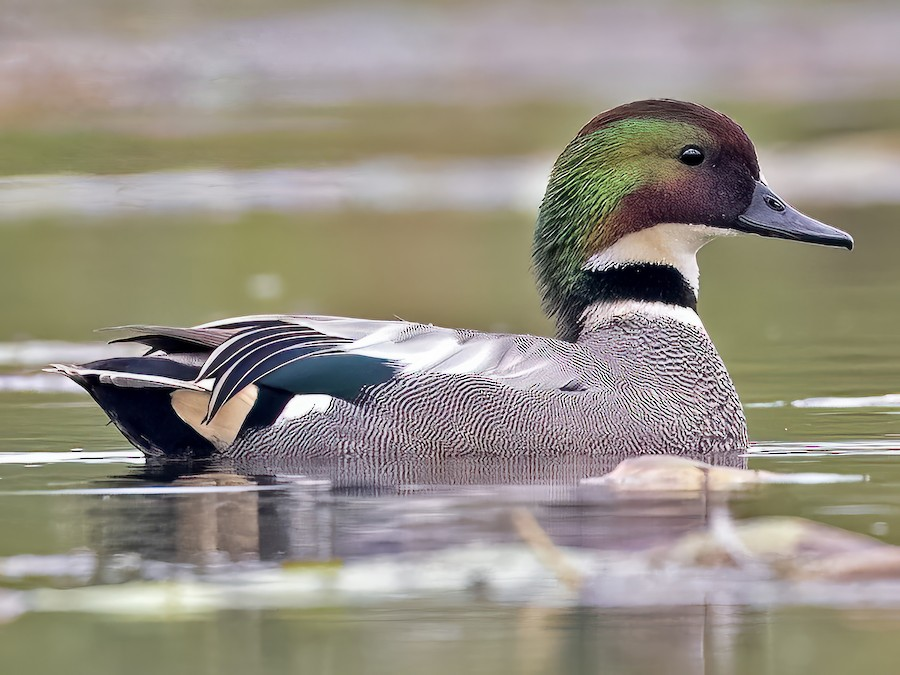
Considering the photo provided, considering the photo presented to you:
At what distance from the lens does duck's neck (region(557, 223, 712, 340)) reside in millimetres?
7922

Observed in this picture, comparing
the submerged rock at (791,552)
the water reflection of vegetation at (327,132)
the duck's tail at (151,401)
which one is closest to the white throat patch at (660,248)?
the duck's tail at (151,401)

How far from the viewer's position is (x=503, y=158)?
22.2 meters

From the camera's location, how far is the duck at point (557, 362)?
727cm

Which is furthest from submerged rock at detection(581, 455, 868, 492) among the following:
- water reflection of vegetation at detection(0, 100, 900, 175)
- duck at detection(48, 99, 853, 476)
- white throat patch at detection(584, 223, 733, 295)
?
water reflection of vegetation at detection(0, 100, 900, 175)

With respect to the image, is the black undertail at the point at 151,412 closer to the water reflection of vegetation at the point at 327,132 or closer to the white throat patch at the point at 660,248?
the white throat patch at the point at 660,248

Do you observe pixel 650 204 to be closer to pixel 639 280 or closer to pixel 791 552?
pixel 639 280

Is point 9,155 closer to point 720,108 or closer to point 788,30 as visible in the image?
point 720,108

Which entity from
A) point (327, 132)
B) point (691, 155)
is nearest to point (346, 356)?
point (691, 155)

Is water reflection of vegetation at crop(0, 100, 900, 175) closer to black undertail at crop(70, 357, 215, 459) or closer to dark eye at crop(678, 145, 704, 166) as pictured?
black undertail at crop(70, 357, 215, 459)

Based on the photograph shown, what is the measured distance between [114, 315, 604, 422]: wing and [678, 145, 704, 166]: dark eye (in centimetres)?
98

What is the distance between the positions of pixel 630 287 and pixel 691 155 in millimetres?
588

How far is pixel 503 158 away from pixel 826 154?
11.9ft

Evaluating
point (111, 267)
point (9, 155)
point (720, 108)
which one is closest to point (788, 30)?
point (720, 108)

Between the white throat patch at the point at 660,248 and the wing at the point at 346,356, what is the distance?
59 centimetres
